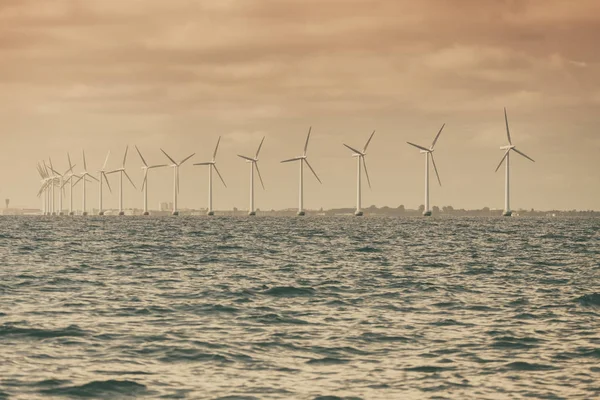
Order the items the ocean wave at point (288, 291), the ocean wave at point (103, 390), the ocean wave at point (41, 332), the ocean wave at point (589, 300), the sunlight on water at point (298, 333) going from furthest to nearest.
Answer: the ocean wave at point (288, 291)
the ocean wave at point (589, 300)
the ocean wave at point (41, 332)
the sunlight on water at point (298, 333)
the ocean wave at point (103, 390)

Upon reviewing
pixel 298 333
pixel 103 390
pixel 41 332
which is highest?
pixel 41 332

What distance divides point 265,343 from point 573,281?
23689 mm

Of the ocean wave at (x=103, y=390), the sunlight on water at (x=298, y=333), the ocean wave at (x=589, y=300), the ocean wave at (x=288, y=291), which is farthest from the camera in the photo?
the ocean wave at (x=288, y=291)

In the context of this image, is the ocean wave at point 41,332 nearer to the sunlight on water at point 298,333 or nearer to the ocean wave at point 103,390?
the sunlight on water at point 298,333

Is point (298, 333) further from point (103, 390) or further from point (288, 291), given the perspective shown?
point (288, 291)

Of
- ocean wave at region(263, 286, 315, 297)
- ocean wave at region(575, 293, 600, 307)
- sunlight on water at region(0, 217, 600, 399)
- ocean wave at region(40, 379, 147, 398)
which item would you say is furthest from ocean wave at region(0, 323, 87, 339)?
ocean wave at region(575, 293, 600, 307)

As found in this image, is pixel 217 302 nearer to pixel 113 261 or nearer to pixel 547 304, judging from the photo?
pixel 547 304

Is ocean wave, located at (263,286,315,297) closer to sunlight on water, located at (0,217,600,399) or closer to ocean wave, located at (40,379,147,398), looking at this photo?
sunlight on water, located at (0,217,600,399)

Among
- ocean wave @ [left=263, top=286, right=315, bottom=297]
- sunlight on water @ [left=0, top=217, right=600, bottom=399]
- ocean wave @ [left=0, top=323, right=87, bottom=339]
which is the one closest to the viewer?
sunlight on water @ [left=0, top=217, right=600, bottom=399]

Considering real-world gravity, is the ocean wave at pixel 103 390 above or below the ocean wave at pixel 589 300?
below

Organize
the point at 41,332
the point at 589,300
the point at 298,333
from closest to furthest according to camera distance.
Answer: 1. the point at 41,332
2. the point at 298,333
3. the point at 589,300

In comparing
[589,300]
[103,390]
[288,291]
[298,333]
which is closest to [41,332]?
[298,333]

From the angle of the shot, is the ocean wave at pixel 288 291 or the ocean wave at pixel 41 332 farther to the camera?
the ocean wave at pixel 288 291

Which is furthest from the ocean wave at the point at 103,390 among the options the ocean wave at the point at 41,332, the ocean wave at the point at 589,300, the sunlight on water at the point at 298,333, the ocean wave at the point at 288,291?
the ocean wave at the point at 589,300
